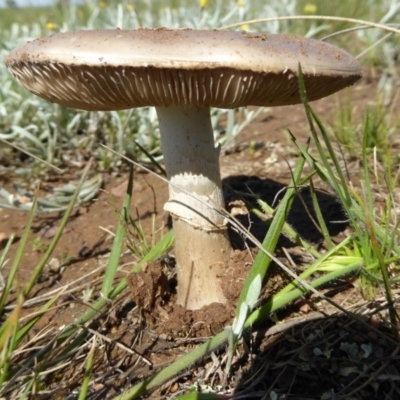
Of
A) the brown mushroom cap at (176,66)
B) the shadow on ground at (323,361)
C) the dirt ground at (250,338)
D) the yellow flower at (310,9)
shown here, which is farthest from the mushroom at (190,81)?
the yellow flower at (310,9)

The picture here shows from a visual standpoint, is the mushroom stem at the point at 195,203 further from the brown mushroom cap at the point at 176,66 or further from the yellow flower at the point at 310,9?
the yellow flower at the point at 310,9

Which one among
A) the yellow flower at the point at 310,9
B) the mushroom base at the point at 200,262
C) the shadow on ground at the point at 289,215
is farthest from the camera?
the yellow flower at the point at 310,9

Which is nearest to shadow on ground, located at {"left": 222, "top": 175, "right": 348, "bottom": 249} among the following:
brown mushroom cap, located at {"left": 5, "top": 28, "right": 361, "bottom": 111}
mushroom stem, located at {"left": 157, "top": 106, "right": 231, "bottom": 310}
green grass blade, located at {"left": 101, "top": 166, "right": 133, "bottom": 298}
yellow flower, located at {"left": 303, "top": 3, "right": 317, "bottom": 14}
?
mushroom stem, located at {"left": 157, "top": 106, "right": 231, "bottom": 310}

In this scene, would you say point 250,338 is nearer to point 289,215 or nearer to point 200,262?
point 200,262

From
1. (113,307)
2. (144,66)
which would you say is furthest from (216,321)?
(144,66)

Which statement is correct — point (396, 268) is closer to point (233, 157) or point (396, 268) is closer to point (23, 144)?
point (233, 157)

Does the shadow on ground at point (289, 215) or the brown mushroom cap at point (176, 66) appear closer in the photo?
the brown mushroom cap at point (176, 66)

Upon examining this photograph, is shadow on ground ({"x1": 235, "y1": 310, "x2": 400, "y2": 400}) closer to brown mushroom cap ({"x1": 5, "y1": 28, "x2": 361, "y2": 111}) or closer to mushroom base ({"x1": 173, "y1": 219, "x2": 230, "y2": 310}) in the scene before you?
mushroom base ({"x1": 173, "y1": 219, "x2": 230, "y2": 310})

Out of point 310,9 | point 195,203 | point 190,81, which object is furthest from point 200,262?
point 310,9
